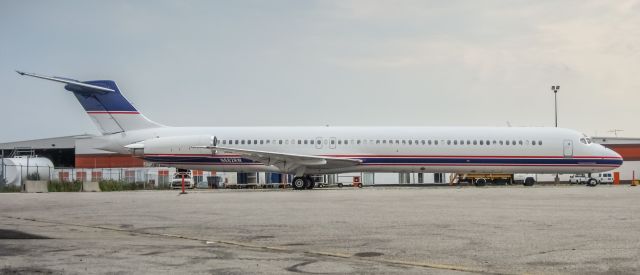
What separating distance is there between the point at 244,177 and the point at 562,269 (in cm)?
4369

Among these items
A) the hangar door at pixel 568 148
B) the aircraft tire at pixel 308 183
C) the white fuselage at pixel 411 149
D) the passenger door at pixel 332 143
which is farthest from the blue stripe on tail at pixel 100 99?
the hangar door at pixel 568 148

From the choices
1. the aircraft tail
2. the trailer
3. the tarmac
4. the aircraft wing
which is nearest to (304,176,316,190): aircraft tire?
the aircraft wing

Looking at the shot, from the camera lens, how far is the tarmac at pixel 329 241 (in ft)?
26.5

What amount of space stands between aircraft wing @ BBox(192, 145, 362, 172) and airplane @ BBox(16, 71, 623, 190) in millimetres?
48

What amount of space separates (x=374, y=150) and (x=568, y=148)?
31.3ft

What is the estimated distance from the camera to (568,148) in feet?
117

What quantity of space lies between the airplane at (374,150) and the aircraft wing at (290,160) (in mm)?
48

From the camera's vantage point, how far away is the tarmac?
8.07 metres

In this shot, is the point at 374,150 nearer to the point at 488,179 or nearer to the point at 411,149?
the point at 411,149

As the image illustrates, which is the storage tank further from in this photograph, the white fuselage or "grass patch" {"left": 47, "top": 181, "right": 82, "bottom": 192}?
the white fuselage

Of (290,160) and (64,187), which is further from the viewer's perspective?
(64,187)

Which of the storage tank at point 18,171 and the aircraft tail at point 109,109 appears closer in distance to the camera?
the aircraft tail at point 109,109

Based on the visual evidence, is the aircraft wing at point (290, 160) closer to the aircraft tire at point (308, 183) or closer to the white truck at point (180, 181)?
the aircraft tire at point (308, 183)

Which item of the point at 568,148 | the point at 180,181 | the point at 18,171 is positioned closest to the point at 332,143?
the point at 568,148
